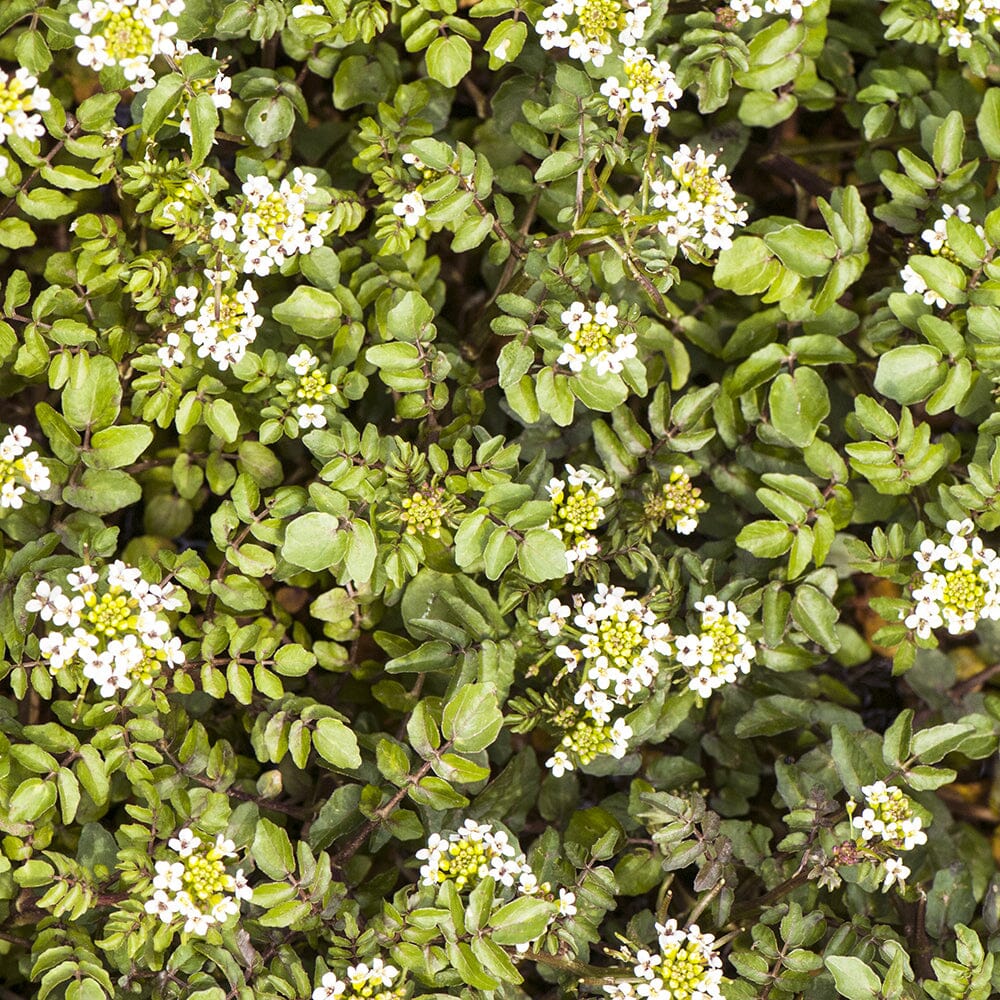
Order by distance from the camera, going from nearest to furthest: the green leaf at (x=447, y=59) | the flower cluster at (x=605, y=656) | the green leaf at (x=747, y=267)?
the flower cluster at (x=605, y=656)
the green leaf at (x=447, y=59)
the green leaf at (x=747, y=267)

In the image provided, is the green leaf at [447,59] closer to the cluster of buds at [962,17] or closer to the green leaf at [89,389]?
the green leaf at [89,389]

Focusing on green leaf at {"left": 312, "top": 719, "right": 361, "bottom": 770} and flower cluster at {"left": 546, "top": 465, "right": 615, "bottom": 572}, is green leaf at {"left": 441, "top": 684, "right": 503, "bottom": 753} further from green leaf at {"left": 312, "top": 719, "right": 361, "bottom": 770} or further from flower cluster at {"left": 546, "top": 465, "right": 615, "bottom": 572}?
flower cluster at {"left": 546, "top": 465, "right": 615, "bottom": 572}

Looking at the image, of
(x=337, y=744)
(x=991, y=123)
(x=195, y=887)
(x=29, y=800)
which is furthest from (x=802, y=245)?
(x=29, y=800)

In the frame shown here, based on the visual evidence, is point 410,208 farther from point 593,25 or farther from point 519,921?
point 519,921

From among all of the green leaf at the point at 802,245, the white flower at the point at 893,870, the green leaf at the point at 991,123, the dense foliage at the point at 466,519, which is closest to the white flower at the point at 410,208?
the dense foliage at the point at 466,519

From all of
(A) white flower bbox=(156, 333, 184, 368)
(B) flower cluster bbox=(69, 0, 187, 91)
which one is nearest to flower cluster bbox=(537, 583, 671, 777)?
(A) white flower bbox=(156, 333, 184, 368)

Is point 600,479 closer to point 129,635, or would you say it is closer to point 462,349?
point 462,349
